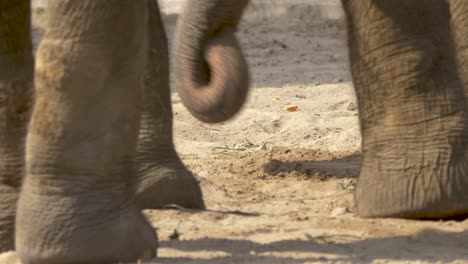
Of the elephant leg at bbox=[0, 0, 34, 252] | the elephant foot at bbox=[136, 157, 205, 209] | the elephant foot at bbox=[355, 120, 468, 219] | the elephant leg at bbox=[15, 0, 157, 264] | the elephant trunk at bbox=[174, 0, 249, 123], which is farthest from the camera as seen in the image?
the elephant foot at bbox=[136, 157, 205, 209]

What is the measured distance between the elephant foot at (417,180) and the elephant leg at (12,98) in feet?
2.88

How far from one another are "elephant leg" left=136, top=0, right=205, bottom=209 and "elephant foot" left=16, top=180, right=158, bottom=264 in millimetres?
737

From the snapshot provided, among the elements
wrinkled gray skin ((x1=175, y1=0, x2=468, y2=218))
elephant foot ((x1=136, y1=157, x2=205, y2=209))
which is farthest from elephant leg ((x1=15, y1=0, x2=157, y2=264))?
elephant foot ((x1=136, y1=157, x2=205, y2=209))

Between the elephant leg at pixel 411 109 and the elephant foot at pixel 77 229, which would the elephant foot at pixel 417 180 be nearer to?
the elephant leg at pixel 411 109

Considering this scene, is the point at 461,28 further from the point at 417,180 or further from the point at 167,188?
the point at 167,188

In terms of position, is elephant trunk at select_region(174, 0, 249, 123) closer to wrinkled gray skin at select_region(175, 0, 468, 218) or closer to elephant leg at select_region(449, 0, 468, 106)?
wrinkled gray skin at select_region(175, 0, 468, 218)

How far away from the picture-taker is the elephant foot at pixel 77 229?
8.88 feet

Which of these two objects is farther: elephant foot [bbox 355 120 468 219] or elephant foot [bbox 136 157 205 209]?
elephant foot [bbox 136 157 205 209]

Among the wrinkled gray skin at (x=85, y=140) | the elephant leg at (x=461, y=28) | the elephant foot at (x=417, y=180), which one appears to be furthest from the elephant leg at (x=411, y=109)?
the wrinkled gray skin at (x=85, y=140)

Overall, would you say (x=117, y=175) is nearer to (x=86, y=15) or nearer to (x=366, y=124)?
(x=86, y=15)

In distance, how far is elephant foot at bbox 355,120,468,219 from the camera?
3.31 meters

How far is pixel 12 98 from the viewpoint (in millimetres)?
3082

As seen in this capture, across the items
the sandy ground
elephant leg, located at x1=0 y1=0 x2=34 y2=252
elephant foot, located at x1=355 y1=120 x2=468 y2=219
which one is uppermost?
elephant leg, located at x1=0 y1=0 x2=34 y2=252

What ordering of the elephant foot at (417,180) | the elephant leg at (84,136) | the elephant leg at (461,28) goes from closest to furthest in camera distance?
the elephant leg at (84,136) → the elephant foot at (417,180) → the elephant leg at (461,28)
